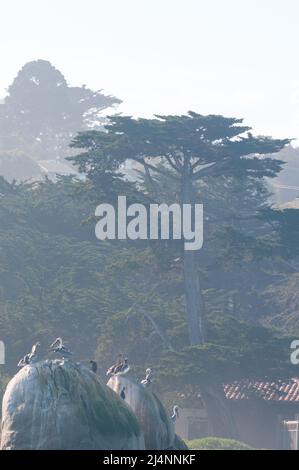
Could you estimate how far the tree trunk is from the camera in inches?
1977

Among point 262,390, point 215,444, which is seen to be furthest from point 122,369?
point 262,390

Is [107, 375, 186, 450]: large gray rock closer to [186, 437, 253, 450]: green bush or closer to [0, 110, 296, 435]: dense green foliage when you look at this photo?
[186, 437, 253, 450]: green bush

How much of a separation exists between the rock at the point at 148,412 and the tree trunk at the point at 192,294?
1137 inches

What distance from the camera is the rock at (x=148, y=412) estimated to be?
67.5 ft

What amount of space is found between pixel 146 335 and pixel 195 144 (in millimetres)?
7587

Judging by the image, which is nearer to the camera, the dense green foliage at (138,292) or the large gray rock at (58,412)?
the large gray rock at (58,412)

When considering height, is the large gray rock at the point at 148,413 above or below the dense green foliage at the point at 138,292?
below

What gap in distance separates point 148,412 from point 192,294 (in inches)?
1186

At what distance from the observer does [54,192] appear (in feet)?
203

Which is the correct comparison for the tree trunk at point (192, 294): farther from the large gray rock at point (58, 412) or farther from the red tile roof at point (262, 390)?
the large gray rock at point (58, 412)

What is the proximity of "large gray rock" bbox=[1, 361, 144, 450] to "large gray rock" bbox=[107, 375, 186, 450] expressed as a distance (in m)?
2.29

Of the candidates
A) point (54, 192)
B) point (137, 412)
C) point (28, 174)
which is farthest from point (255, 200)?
point (28, 174)

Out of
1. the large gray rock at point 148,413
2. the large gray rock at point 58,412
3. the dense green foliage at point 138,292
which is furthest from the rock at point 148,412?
the dense green foliage at point 138,292
